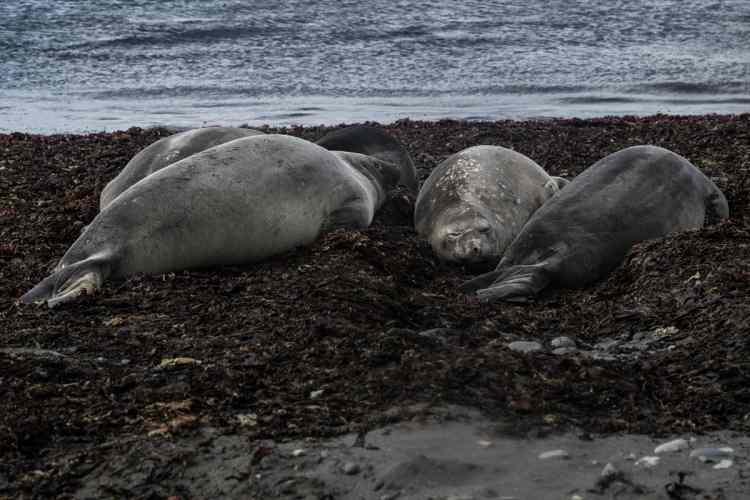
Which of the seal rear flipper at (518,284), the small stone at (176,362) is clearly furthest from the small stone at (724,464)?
the seal rear flipper at (518,284)

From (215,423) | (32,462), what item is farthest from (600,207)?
(32,462)

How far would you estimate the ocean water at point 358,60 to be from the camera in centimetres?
1664

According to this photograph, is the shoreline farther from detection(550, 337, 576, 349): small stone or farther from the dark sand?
detection(550, 337, 576, 349): small stone

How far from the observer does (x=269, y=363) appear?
422 centimetres

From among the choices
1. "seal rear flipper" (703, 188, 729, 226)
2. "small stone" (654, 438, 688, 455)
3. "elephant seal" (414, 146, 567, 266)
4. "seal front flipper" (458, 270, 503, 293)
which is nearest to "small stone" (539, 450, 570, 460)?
"small stone" (654, 438, 688, 455)

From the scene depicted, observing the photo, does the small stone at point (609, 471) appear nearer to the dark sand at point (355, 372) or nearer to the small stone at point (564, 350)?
the dark sand at point (355, 372)

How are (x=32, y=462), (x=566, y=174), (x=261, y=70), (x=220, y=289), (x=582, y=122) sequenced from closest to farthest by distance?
1. (x=32, y=462)
2. (x=220, y=289)
3. (x=566, y=174)
4. (x=582, y=122)
5. (x=261, y=70)

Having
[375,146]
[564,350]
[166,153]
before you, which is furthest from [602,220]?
[166,153]

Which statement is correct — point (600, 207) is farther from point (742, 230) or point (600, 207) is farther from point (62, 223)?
point (62, 223)

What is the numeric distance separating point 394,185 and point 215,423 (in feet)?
15.8

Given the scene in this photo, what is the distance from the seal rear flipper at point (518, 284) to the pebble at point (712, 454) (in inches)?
97.1

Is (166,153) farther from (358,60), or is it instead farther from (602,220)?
(358,60)

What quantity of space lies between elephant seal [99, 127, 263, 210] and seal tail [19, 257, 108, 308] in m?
1.67

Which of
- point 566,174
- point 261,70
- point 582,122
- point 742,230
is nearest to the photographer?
point 742,230
